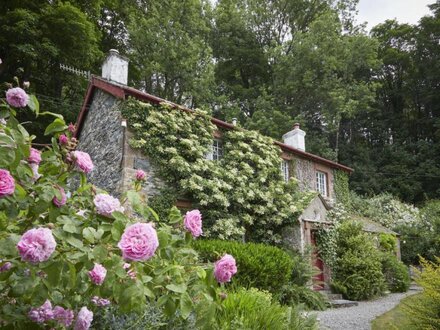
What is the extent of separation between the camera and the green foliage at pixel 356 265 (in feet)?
44.2

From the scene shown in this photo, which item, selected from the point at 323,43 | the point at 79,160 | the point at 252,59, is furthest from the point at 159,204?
the point at 252,59

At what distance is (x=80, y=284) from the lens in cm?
233

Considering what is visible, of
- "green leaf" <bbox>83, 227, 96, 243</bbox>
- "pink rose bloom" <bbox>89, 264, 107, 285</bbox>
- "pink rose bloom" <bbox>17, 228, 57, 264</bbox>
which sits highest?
"green leaf" <bbox>83, 227, 96, 243</bbox>

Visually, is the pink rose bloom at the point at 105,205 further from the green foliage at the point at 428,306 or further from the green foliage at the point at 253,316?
the green foliage at the point at 428,306

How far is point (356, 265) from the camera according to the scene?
13.7 metres

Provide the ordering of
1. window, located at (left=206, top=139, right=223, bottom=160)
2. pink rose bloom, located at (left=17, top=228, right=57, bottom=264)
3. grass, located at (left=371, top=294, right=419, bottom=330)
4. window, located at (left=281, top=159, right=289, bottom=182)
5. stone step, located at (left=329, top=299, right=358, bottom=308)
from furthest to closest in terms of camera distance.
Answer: window, located at (left=281, top=159, right=289, bottom=182) < window, located at (left=206, top=139, right=223, bottom=160) < stone step, located at (left=329, top=299, right=358, bottom=308) < grass, located at (left=371, top=294, right=419, bottom=330) < pink rose bloom, located at (left=17, top=228, right=57, bottom=264)

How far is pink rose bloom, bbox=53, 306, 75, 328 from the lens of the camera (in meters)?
2.38

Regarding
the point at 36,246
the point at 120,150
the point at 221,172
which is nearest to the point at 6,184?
the point at 36,246

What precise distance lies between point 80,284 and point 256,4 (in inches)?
1285

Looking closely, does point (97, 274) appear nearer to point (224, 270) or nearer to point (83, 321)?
point (83, 321)

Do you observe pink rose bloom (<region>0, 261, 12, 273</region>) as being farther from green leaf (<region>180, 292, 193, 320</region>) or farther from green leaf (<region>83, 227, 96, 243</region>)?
green leaf (<region>180, 292, 193, 320</region>)

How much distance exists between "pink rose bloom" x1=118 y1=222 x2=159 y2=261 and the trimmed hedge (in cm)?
722

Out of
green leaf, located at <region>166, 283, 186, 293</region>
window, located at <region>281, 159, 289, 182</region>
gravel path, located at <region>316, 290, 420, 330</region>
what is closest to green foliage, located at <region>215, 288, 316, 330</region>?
gravel path, located at <region>316, 290, 420, 330</region>

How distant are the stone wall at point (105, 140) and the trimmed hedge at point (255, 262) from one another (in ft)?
11.2
